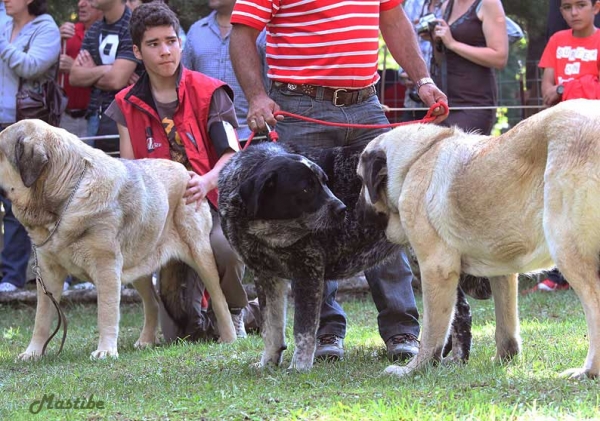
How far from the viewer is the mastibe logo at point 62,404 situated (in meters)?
4.65

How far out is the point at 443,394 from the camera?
4301mm

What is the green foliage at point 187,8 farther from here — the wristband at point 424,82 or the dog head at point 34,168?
the wristband at point 424,82

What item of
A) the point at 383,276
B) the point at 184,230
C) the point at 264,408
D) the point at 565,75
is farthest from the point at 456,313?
the point at 565,75

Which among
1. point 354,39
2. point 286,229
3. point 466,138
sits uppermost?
point 354,39

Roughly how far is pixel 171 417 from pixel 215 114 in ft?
10.9

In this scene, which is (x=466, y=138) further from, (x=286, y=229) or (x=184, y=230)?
(x=184, y=230)

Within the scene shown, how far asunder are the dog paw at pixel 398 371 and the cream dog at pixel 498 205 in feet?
0.04

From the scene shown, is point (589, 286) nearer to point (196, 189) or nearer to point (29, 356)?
point (196, 189)

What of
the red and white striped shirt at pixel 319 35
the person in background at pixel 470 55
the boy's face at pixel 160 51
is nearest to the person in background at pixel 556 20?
the person in background at pixel 470 55

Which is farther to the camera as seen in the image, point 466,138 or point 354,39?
point 354,39

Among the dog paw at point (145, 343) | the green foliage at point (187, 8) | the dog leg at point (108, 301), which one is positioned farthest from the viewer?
the green foliage at point (187, 8)

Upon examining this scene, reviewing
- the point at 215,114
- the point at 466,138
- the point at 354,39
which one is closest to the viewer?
the point at 466,138

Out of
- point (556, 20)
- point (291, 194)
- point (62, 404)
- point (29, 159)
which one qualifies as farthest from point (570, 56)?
point (62, 404)

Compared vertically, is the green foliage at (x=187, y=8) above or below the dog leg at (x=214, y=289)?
above
